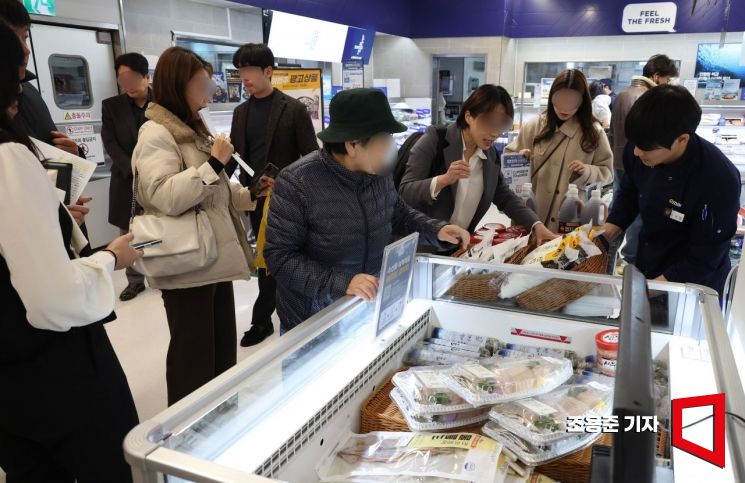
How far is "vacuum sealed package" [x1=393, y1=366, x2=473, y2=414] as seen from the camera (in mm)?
1263

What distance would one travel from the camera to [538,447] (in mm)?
1151

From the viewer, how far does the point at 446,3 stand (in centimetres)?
900

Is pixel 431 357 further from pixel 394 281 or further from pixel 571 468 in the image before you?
pixel 571 468

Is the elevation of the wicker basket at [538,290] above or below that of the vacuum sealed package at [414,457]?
above

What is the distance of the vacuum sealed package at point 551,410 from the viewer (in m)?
1.17

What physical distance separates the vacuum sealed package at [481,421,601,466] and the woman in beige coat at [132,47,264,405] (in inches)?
55.7

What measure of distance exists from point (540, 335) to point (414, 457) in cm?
69

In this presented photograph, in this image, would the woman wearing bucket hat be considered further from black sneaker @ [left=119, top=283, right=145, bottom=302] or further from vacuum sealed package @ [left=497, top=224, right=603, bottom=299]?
black sneaker @ [left=119, top=283, right=145, bottom=302]

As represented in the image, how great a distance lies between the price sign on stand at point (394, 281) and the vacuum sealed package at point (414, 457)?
1.03 feet

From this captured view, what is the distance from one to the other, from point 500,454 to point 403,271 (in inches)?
21.6

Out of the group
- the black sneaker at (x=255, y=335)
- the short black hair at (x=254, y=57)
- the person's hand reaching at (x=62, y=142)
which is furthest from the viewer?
the black sneaker at (x=255, y=335)

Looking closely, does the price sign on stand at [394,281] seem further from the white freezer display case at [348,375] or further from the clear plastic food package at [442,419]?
the clear plastic food package at [442,419]

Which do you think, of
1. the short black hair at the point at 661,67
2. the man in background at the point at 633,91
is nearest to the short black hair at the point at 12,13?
the man in background at the point at 633,91

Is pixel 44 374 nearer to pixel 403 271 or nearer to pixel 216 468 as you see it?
pixel 216 468
